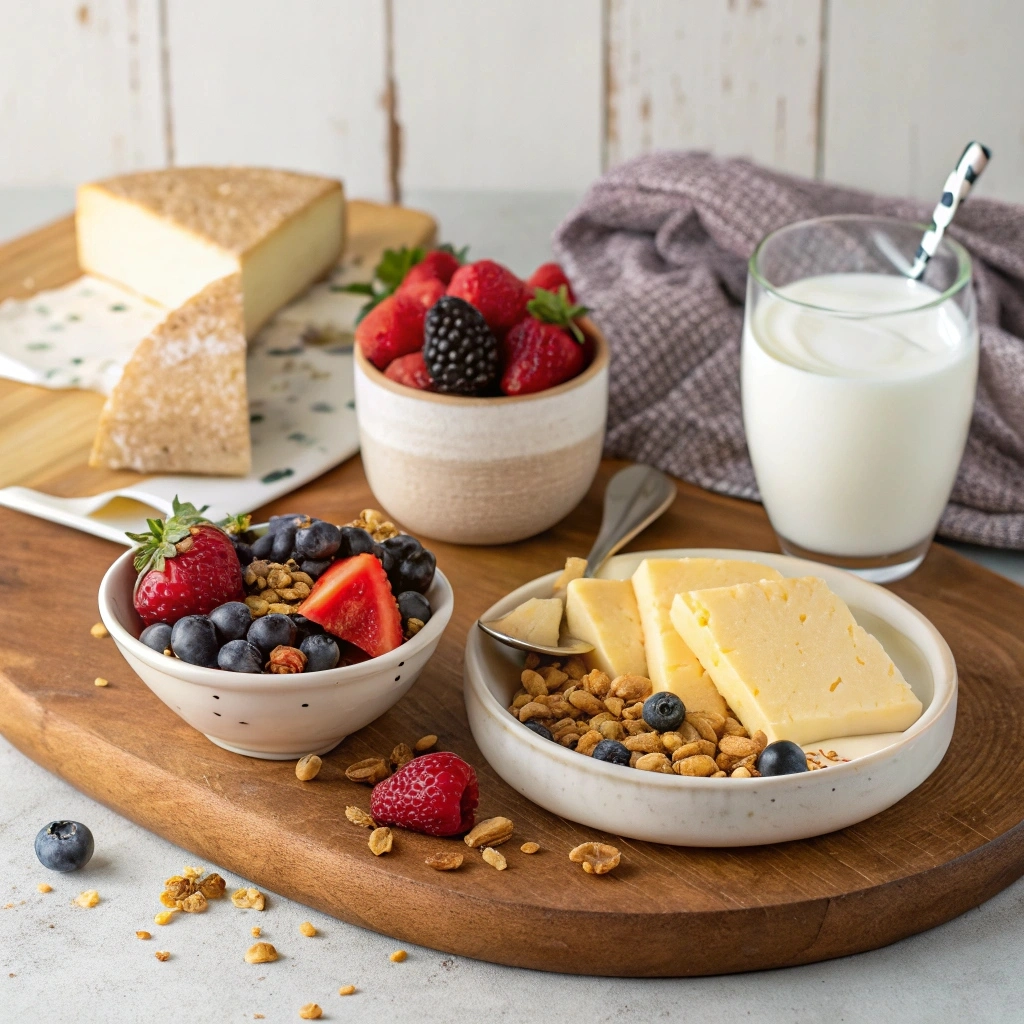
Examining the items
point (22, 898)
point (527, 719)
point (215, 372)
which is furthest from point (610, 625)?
point (215, 372)

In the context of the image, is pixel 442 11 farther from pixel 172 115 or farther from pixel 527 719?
pixel 527 719

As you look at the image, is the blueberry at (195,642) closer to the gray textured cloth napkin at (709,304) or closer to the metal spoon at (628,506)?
the metal spoon at (628,506)

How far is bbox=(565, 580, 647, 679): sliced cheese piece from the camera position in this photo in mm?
1458

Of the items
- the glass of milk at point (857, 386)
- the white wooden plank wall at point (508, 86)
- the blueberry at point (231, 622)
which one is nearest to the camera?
the blueberry at point (231, 622)

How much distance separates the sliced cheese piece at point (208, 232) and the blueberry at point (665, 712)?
1.30 meters

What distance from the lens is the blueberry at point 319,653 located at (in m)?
1.31

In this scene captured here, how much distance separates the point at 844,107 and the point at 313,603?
241 cm

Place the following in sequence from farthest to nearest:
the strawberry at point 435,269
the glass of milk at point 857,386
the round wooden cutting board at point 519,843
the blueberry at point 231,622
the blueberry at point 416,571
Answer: the strawberry at point 435,269, the glass of milk at point 857,386, the blueberry at point 416,571, the blueberry at point 231,622, the round wooden cutting board at point 519,843

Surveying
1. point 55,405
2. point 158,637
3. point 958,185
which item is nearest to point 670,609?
point 158,637

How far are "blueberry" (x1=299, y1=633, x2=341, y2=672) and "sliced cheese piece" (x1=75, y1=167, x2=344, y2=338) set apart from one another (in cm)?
120

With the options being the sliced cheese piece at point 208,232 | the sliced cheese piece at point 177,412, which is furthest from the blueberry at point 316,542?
the sliced cheese piece at point 208,232

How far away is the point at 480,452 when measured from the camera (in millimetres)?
1743

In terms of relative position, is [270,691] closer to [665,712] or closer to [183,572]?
[183,572]

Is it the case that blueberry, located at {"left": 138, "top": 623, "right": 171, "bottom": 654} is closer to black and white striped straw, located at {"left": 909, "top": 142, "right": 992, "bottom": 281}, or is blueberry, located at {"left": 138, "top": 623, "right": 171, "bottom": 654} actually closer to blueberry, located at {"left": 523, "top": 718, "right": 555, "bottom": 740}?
blueberry, located at {"left": 523, "top": 718, "right": 555, "bottom": 740}
